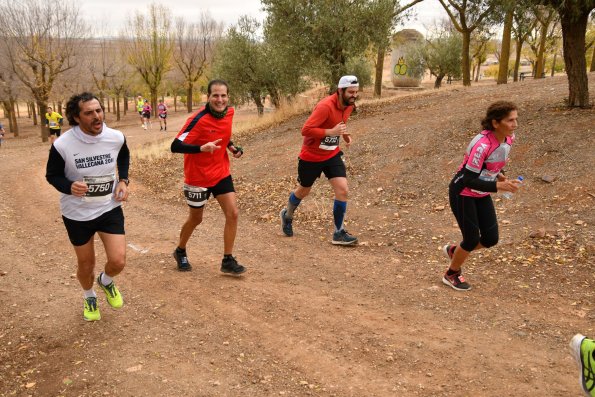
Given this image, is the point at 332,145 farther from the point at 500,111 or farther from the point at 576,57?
the point at 576,57

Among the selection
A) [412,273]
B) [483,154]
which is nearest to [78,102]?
[483,154]

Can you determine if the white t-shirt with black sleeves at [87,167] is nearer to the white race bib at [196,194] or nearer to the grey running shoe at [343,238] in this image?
the white race bib at [196,194]

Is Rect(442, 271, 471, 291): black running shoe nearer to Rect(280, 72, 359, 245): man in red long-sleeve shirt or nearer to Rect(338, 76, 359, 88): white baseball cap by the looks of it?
Rect(280, 72, 359, 245): man in red long-sleeve shirt

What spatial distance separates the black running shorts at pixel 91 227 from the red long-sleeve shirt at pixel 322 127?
272cm

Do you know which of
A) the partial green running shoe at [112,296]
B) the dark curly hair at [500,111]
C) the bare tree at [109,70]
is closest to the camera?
the dark curly hair at [500,111]

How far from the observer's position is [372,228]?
292 inches

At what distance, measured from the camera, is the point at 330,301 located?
4957mm

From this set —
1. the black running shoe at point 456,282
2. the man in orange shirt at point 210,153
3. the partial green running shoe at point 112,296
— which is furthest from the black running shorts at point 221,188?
the black running shoe at point 456,282

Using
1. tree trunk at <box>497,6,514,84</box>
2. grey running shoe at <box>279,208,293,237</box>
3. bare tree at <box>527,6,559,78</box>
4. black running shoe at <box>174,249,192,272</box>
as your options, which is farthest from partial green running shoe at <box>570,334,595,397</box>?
bare tree at <box>527,6,559,78</box>

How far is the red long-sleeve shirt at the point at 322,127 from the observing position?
6238 mm

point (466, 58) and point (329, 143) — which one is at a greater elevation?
point (466, 58)

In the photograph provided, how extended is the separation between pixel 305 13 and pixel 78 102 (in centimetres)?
1414

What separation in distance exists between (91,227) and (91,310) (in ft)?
2.82

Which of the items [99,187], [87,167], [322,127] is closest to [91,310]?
[99,187]
